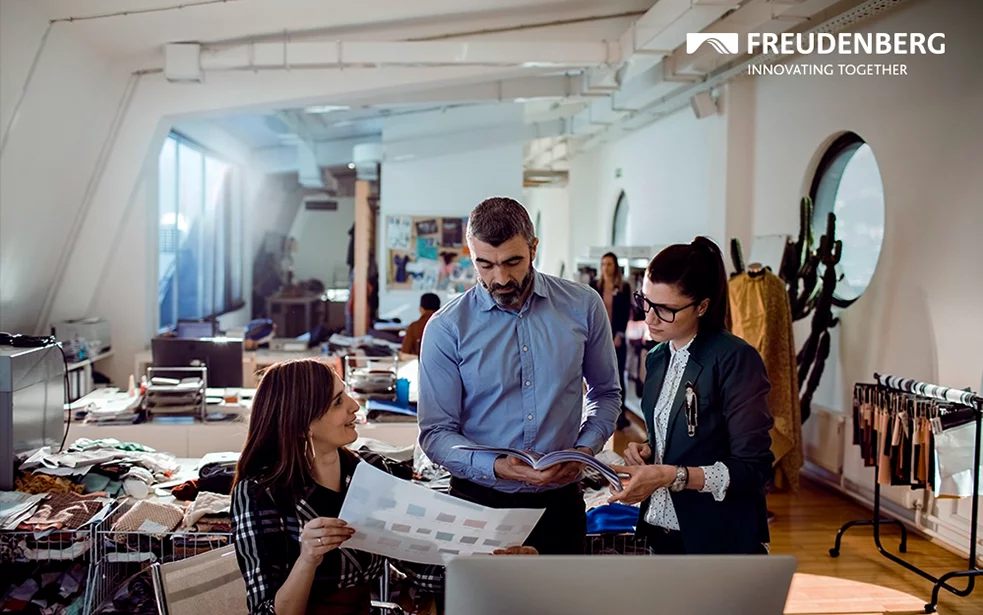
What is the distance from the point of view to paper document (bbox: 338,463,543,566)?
1.82 metres

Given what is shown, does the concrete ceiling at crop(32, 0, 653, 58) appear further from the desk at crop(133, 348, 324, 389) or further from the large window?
the large window

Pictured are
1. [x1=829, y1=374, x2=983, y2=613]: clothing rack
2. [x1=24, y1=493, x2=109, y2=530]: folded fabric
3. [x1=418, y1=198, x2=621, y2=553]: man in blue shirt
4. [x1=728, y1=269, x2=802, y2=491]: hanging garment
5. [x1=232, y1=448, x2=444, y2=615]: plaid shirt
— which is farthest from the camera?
[x1=728, y1=269, x2=802, y2=491]: hanging garment

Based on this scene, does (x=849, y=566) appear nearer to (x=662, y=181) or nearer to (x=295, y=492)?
(x=295, y=492)

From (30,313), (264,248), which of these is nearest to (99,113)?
(30,313)

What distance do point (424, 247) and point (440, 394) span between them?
7.65 meters

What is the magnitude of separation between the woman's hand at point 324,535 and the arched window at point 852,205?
4948 mm

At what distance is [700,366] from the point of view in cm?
209

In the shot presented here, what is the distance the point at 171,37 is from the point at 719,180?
15.4 ft

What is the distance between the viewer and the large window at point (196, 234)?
32.8 ft

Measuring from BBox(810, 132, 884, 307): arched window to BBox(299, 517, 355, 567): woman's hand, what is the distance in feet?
16.2

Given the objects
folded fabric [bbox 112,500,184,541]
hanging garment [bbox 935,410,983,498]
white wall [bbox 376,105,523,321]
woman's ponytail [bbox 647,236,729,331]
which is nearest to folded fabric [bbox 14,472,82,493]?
folded fabric [bbox 112,500,184,541]

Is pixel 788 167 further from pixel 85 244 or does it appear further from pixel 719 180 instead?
pixel 85 244

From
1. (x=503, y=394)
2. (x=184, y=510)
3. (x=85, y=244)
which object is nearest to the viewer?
(x=503, y=394)

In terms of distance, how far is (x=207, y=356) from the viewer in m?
4.80
